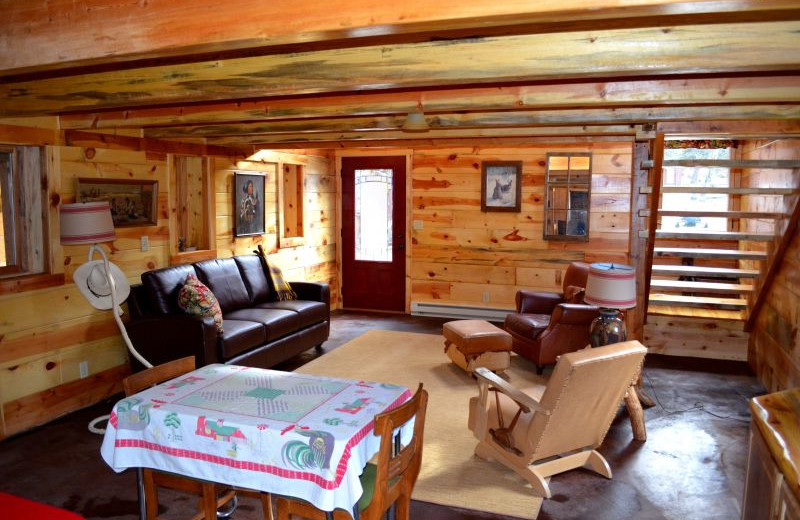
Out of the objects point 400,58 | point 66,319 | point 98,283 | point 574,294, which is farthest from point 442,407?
point 66,319

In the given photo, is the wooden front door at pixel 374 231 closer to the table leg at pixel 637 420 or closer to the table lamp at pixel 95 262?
the table lamp at pixel 95 262

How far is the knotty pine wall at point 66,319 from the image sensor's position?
4164 mm

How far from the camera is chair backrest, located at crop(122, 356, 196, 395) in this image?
272 centimetres

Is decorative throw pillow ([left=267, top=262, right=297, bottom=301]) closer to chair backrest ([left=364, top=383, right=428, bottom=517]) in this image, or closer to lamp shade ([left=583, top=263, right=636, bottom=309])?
lamp shade ([left=583, top=263, right=636, bottom=309])

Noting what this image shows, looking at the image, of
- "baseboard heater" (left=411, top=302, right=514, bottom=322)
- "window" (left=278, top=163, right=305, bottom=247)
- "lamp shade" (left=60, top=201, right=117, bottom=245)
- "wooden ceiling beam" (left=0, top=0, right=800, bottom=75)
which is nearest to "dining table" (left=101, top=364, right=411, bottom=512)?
"wooden ceiling beam" (left=0, top=0, right=800, bottom=75)

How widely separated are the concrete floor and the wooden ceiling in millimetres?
2123

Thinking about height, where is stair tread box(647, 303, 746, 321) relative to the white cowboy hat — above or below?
below

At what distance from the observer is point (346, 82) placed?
9.55 ft

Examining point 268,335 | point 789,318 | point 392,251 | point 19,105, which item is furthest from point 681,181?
point 19,105

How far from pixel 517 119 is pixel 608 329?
1.65m

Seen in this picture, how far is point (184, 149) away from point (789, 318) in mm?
5388

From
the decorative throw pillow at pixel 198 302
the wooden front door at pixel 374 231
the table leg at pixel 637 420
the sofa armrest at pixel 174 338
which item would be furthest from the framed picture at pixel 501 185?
the sofa armrest at pixel 174 338

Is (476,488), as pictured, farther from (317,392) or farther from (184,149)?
(184,149)

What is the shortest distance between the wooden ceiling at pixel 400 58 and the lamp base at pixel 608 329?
141 centimetres
